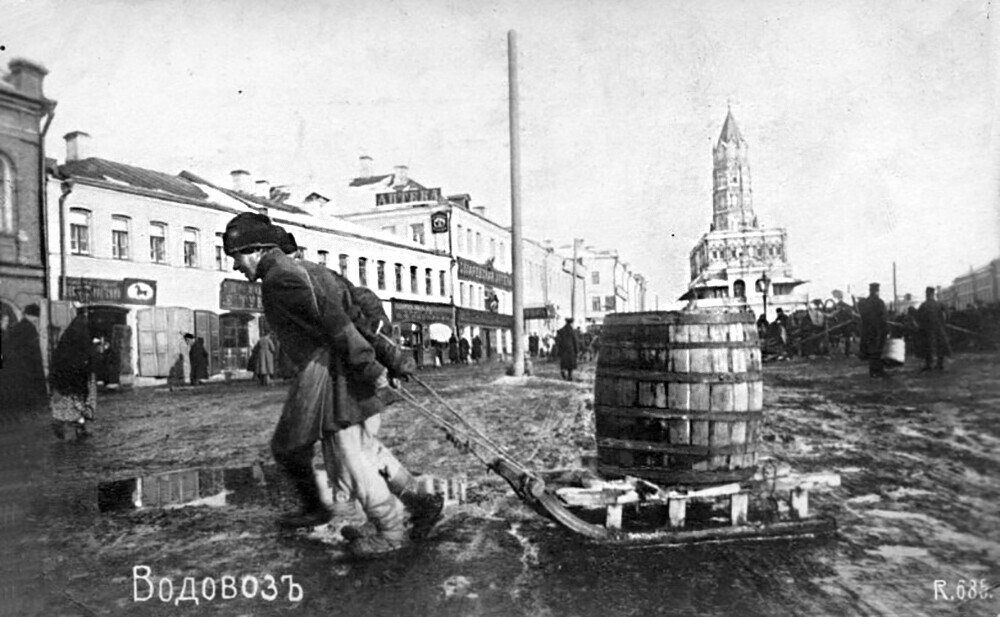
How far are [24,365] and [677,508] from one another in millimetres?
3303

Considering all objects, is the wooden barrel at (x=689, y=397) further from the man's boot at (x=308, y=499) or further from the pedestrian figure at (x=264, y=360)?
the pedestrian figure at (x=264, y=360)

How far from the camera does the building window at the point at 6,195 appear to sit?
3.04 m

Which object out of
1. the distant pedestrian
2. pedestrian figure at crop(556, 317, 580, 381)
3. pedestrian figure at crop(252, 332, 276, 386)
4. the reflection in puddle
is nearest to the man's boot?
the reflection in puddle

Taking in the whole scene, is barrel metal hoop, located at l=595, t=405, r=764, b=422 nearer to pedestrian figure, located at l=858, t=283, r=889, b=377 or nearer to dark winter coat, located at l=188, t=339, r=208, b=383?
pedestrian figure, located at l=858, t=283, r=889, b=377

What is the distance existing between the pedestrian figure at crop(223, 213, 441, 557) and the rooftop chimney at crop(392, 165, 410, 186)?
27.9 inches

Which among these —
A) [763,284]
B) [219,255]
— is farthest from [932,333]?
[219,255]

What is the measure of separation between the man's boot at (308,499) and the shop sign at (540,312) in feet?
4.45

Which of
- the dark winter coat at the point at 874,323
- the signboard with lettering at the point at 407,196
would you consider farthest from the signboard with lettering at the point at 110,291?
the dark winter coat at the point at 874,323

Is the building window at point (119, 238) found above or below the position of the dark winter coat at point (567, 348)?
above

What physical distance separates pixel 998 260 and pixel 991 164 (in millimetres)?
504

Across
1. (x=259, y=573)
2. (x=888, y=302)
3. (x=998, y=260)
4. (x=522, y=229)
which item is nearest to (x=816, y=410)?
(x=888, y=302)

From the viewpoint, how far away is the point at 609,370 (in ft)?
10.3

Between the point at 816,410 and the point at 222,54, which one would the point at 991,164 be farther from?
the point at 222,54

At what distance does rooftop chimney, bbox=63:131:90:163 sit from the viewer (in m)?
3.20
